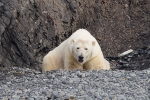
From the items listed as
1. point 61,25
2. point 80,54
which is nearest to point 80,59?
point 80,54

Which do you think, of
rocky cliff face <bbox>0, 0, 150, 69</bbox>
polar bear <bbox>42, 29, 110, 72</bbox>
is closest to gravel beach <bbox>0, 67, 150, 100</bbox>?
polar bear <bbox>42, 29, 110, 72</bbox>

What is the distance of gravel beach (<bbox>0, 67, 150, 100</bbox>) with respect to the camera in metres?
7.21

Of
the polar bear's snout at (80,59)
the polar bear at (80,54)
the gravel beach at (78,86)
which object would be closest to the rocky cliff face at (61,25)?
the polar bear at (80,54)

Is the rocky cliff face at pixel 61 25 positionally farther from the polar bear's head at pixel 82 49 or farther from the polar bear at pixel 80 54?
the polar bear's head at pixel 82 49

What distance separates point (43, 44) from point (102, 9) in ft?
15.5

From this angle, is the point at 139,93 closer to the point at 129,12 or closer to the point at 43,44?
the point at 43,44

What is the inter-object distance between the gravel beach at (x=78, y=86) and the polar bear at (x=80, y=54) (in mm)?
1088

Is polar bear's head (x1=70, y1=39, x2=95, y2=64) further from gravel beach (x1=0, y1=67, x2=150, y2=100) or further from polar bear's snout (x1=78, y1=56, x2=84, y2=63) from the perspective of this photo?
gravel beach (x1=0, y1=67, x2=150, y2=100)

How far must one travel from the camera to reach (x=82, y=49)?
1038cm

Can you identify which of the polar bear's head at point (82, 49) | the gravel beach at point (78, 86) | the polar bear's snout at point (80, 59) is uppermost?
the polar bear's head at point (82, 49)

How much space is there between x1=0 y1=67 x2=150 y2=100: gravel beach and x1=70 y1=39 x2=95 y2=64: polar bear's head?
0.95m

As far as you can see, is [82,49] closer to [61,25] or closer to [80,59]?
[80,59]

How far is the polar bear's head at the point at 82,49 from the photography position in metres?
10.3

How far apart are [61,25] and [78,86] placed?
28.2ft
